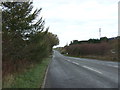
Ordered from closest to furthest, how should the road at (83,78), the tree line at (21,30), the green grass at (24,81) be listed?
the green grass at (24,81) → the road at (83,78) → the tree line at (21,30)

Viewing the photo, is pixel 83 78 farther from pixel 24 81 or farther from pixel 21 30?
pixel 21 30

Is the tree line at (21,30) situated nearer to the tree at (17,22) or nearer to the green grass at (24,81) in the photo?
the tree at (17,22)

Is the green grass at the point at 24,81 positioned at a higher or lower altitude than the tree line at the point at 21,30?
lower

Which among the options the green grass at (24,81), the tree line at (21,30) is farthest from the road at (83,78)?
the tree line at (21,30)

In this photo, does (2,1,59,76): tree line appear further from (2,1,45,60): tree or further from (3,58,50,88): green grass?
(3,58,50,88): green grass

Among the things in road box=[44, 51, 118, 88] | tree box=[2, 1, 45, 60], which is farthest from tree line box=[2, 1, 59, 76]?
road box=[44, 51, 118, 88]

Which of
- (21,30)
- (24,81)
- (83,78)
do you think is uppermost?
(21,30)

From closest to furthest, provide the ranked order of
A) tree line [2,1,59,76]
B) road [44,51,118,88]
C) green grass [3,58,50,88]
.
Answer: green grass [3,58,50,88] < road [44,51,118,88] < tree line [2,1,59,76]

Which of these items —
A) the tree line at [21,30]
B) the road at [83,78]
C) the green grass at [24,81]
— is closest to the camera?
the green grass at [24,81]

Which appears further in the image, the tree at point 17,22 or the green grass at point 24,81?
the tree at point 17,22

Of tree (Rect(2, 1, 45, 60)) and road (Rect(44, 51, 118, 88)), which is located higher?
tree (Rect(2, 1, 45, 60))

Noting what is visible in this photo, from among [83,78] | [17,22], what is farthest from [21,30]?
[83,78]

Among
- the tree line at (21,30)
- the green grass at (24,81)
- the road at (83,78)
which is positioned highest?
the tree line at (21,30)

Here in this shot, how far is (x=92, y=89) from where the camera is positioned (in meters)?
9.78
